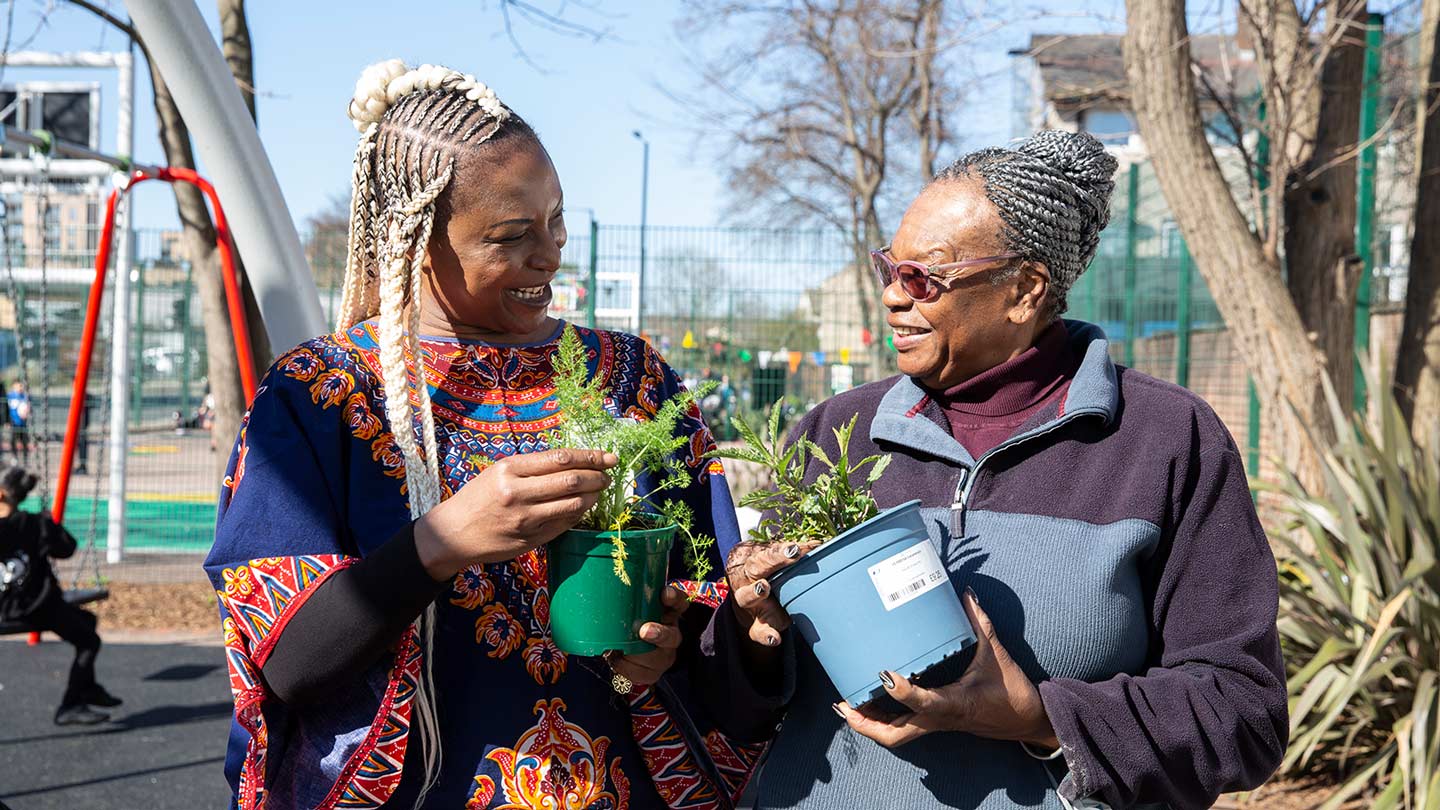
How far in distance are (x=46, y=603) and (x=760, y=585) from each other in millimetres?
5067

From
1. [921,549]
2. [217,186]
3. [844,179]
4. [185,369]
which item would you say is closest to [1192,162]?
[217,186]

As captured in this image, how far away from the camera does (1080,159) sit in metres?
1.87

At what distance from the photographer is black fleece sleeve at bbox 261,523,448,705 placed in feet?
4.97

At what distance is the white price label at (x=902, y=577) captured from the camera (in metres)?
1.52

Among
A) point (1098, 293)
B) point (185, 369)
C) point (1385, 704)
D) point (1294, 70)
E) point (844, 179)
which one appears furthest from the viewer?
point (844, 179)

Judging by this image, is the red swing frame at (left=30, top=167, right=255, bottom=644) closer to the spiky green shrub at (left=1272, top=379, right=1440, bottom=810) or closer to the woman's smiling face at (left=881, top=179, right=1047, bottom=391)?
the woman's smiling face at (left=881, top=179, right=1047, bottom=391)

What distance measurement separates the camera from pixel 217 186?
3.22m

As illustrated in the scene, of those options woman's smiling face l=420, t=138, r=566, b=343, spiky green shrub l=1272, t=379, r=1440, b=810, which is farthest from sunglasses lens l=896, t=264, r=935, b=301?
spiky green shrub l=1272, t=379, r=1440, b=810

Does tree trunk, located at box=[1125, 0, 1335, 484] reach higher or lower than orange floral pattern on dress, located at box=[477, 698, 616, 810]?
higher

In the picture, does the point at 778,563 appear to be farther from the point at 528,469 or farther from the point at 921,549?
the point at 528,469

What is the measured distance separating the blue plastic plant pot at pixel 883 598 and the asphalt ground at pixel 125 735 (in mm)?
3854

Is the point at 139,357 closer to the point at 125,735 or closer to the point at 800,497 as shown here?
the point at 125,735

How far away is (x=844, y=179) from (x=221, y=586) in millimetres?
15204

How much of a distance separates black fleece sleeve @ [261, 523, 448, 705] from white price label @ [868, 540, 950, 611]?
537mm
